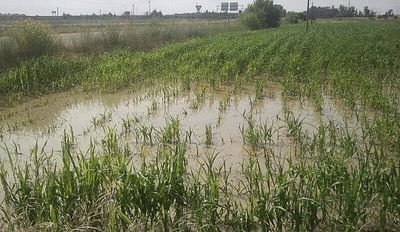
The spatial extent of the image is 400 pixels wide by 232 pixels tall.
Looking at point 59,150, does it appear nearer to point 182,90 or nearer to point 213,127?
point 213,127

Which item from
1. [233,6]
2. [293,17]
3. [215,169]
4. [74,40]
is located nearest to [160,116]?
[215,169]

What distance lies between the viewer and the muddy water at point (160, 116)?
Result: 593cm

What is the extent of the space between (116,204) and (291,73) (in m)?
8.71

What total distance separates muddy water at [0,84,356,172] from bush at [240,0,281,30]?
3881 centimetres

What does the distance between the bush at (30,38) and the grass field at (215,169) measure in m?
3.82

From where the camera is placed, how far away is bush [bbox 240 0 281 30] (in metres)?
47.5

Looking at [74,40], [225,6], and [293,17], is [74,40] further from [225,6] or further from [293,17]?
[225,6]

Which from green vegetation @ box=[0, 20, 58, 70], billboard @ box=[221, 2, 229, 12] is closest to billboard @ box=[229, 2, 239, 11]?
billboard @ box=[221, 2, 229, 12]

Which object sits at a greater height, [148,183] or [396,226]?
[148,183]

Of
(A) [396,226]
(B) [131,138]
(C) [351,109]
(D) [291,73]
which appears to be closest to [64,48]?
(D) [291,73]

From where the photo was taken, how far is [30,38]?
1425 cm

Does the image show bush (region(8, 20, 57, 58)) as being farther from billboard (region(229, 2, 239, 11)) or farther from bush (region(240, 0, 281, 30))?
billboard (region(229, 2, 239, 11))

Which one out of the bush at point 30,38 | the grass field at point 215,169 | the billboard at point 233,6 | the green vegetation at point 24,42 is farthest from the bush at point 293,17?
the grass field at point 215,169

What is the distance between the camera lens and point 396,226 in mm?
3240
